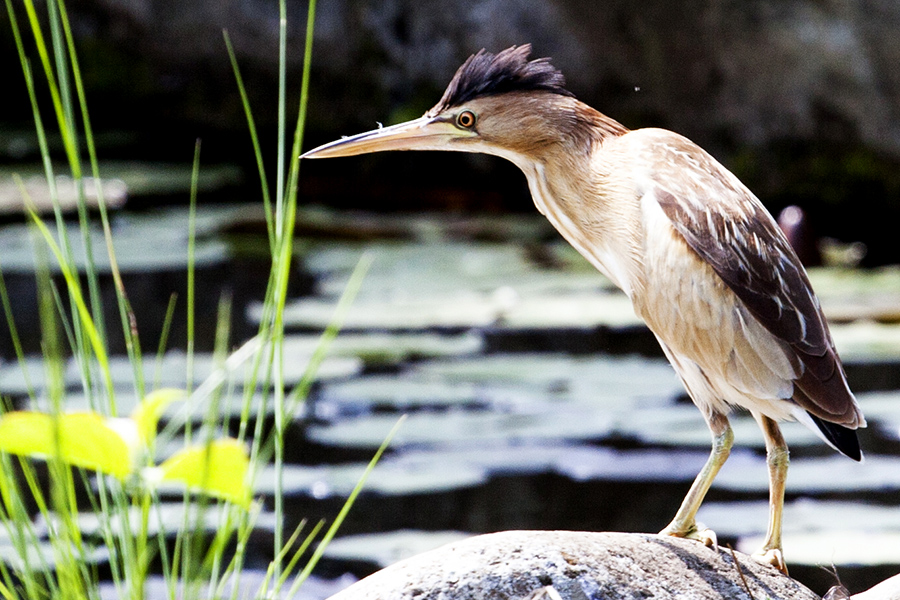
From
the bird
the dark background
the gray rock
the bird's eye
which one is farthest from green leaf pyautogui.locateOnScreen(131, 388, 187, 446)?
the dark background

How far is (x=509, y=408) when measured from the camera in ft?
13.6

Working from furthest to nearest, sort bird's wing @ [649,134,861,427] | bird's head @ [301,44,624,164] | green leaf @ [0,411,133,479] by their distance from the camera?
bird's head @ [301,44,624,164] → bird's wing @ [649,134,861,427] → green leaf @ [0,411,133,479]

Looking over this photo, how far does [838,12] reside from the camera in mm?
5996

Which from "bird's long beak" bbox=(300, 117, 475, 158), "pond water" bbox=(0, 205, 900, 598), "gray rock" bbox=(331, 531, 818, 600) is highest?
"bird's long beak" bbox=(300, 117, 475, 158)

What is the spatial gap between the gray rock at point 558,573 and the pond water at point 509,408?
1145 mm

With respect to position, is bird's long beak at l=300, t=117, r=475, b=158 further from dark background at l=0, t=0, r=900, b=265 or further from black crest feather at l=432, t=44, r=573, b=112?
dark background at l=0, t=0, r=900, b=265

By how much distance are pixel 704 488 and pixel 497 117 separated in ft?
2.50

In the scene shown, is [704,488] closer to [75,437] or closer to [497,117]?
[497,117]

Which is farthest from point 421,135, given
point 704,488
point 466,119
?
point 704,488

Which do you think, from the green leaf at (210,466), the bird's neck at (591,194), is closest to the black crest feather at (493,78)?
the bird's neck at (591,194)

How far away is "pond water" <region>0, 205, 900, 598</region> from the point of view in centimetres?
330

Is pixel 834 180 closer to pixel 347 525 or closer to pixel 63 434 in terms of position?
pixel 347 525

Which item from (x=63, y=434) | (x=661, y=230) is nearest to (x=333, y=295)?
(x=661, y=230)

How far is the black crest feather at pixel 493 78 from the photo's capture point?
2.22 metres
